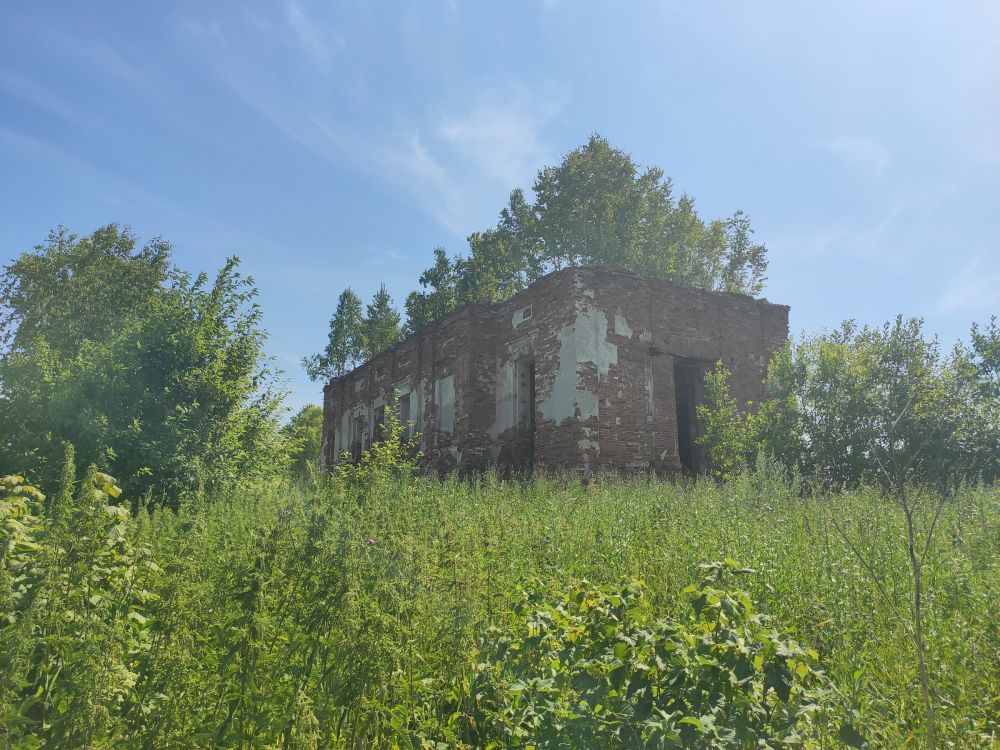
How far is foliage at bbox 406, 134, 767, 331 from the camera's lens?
29.0m

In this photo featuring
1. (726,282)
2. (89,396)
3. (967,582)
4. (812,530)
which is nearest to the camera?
(967,582)

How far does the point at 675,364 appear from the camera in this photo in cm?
1584

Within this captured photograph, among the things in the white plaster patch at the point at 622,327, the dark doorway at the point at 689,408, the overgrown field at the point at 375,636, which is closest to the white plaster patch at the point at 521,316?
the white plaster patch at the point at 622,327

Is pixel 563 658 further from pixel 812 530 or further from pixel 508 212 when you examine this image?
pixel 508 212

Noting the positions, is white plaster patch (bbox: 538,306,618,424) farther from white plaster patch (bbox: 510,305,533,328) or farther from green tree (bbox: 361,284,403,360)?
green tree (bbox: 361,284,403,360)

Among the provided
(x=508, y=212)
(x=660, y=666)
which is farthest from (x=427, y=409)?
(x=508, y=212)

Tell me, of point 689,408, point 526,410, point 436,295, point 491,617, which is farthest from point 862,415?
point 436,295

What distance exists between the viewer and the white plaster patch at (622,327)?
14.2 metres

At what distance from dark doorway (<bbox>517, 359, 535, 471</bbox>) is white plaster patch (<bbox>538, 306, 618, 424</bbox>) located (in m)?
1.32

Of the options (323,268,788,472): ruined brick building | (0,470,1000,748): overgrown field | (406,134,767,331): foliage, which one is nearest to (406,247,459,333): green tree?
(406,134,767,331): foliage

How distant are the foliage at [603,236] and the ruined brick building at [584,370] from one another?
1289 centimetres

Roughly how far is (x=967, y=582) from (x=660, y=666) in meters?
3.64

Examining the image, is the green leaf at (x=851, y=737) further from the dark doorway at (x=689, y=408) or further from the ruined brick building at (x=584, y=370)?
the dark doorway at (x=689, y=408)

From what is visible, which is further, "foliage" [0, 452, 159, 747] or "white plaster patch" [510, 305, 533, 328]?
"white plaster patch" [510, 305, 533, 328]
